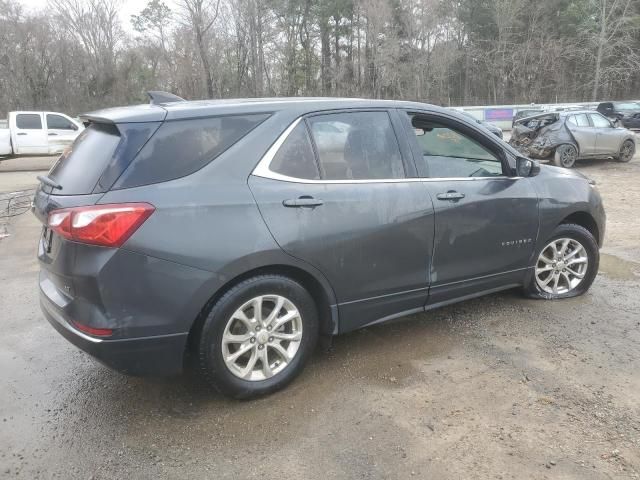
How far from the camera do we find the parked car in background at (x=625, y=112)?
81.0 feet

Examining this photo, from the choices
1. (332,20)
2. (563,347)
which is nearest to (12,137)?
(563,347)

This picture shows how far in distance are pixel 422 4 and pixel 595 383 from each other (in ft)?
146

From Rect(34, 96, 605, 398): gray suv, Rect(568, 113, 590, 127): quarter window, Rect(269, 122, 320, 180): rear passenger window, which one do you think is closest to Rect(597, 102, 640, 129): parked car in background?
Rect(568, 113, 590, 127): quarter window

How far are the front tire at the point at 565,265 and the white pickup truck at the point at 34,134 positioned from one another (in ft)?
51.9

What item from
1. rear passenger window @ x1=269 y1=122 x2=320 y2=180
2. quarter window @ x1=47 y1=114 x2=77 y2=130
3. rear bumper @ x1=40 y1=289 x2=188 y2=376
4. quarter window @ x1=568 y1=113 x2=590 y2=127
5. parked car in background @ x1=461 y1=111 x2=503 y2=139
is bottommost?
rear bumper @ x1=40 y1=289 x2=188 y2=376

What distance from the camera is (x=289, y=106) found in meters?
3.17

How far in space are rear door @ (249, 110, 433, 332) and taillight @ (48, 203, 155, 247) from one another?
0.64m

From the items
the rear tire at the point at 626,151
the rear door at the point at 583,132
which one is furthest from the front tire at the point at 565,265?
the rear tire at the point at 626,151

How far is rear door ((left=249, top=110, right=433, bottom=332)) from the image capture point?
300 centimetres

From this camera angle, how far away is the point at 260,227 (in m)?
2.87

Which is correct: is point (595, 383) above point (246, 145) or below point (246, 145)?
below

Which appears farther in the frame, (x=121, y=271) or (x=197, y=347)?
(x=197, y=347)

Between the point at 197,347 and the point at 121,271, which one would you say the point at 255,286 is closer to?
the point at 197,347

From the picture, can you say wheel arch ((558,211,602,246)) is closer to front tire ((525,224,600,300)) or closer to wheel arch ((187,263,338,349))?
front tire ((525,224,600,300))
